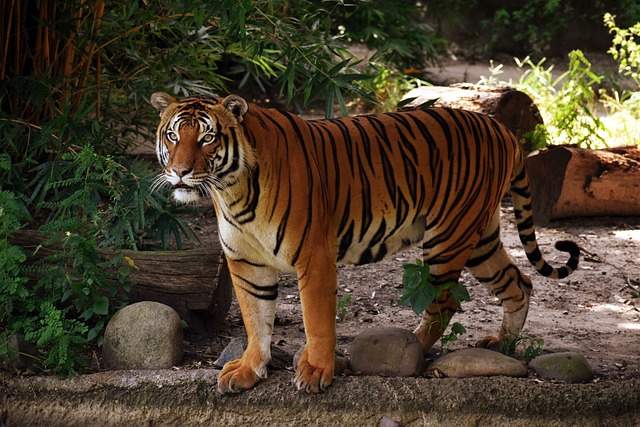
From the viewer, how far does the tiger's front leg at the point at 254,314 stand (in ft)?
13.5

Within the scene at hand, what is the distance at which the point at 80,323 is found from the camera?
435 centimetres

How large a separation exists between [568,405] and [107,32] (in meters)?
3.48

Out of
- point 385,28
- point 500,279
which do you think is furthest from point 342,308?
point 385,28

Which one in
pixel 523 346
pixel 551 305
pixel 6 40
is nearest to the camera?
pixel 523 346

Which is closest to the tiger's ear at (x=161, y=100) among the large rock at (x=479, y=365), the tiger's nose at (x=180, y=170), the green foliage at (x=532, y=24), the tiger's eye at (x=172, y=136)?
the tiger's eye at (x=172, y=136)


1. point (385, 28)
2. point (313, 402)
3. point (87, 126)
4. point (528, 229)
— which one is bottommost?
point (313, 402)

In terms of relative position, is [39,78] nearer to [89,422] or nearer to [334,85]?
[334,85]

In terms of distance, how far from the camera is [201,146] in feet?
12.1

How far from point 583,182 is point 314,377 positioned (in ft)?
13.3

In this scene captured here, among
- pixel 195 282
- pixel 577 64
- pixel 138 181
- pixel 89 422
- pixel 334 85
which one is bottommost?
pixel 89 422

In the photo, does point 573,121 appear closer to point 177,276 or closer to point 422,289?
point 422,289

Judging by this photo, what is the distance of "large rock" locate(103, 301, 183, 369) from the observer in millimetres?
4363

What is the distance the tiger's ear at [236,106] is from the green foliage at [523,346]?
5.74 feet

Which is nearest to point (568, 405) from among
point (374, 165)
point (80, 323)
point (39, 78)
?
point (374, 165)
